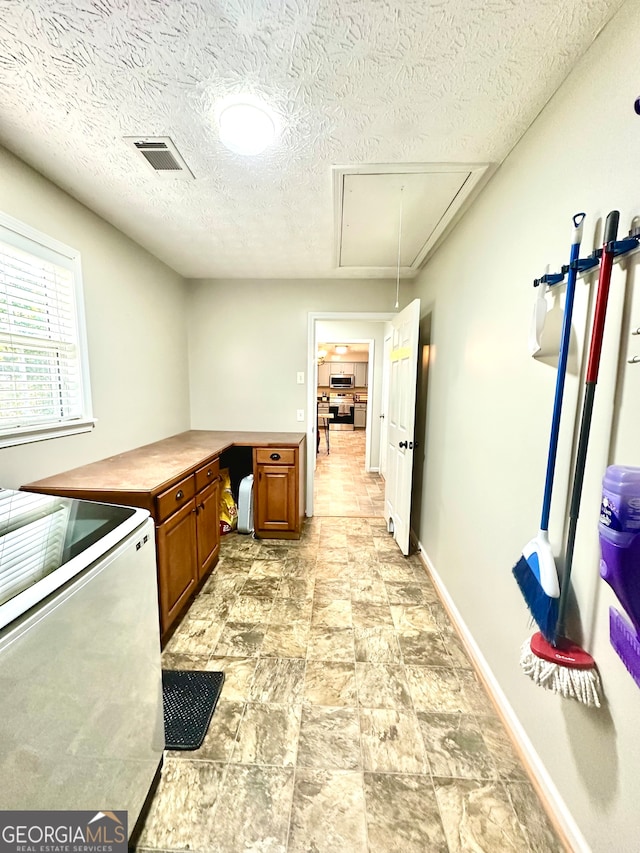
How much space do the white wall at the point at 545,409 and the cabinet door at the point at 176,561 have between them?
1622 millimetres

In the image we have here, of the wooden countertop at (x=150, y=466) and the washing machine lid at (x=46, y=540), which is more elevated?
the washing machine lid at (x=46, y=540)

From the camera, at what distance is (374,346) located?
5199mm

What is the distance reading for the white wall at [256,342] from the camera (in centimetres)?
322

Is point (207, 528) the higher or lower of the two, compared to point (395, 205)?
lower

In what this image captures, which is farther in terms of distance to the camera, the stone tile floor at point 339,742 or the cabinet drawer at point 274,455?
the cabinet drawer at point 274,455

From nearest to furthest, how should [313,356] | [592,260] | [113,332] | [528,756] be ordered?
[592,260] → [528,756] → [113,332] → [313,356]

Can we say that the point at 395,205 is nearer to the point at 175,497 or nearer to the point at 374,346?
the point at 175,497

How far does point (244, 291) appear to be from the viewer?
325 centimetres

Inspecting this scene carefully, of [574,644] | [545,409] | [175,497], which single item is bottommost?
[574,644]

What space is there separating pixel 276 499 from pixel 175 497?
1.21 meters

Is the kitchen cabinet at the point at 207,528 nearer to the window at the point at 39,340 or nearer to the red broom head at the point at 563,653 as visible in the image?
the window at the point at 39,340

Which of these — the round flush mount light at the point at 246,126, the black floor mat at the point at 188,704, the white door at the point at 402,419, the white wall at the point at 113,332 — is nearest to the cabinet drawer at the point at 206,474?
the white wall at the point at 113,332

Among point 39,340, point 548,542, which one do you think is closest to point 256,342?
point 39,340

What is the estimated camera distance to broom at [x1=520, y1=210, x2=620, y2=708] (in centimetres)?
86
